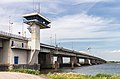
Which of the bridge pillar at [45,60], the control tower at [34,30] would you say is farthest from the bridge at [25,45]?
the bridge pillar at [45,60]

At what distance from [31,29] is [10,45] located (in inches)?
580

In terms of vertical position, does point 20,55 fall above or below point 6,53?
below

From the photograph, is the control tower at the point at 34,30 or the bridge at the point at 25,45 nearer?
the bridge at the point at 25,45

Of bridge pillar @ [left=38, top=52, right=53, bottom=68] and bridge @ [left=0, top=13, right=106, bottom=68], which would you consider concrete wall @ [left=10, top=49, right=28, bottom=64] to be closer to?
bridge @ [left=0, top=13, right=106, bottom=68]

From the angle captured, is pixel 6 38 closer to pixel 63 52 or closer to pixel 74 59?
pixel 63 52

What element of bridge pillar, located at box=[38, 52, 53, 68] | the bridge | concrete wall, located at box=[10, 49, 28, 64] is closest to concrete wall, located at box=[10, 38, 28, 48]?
the bridge

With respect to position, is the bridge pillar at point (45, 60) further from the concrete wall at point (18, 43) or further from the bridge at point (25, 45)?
the concrete wall at point (18, 43)

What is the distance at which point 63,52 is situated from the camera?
146 m

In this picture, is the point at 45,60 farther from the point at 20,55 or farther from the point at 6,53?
the point at 6,53

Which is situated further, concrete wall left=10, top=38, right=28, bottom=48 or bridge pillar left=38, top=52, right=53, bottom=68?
bridge pillar left=38, top=52, right=53, bottom=68

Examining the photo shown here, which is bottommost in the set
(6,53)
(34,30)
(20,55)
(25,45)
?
(20,55)

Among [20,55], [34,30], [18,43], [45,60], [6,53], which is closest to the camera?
[6,53]

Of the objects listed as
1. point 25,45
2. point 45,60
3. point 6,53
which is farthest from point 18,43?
point 45,60

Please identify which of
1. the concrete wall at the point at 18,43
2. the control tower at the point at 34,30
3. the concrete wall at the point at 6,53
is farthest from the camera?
the control tower at the point at 34,30
